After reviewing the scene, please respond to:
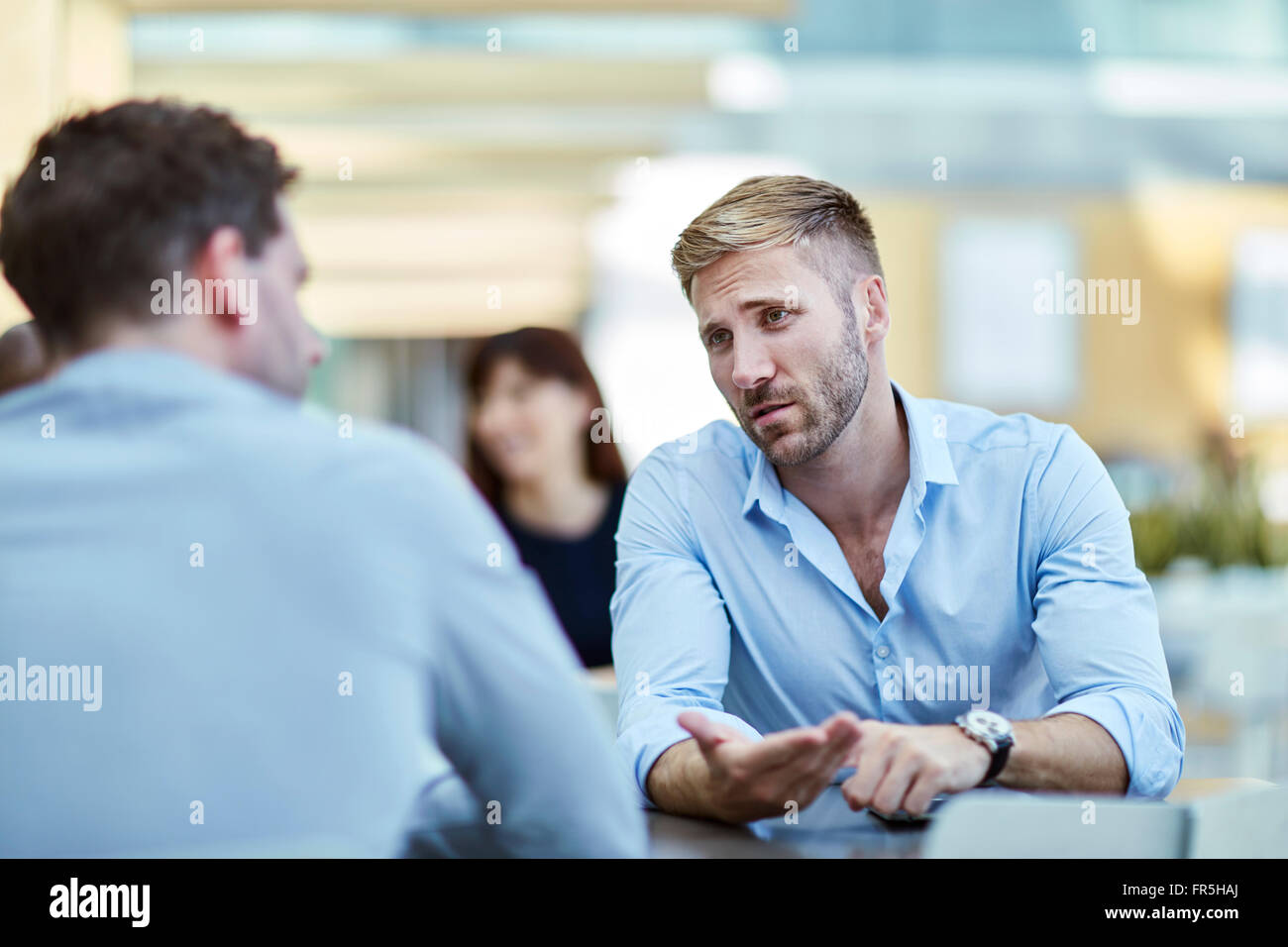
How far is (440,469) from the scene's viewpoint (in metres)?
1.07

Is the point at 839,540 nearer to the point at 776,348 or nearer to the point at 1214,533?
the point at 776,348

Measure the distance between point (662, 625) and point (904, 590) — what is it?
375 mm

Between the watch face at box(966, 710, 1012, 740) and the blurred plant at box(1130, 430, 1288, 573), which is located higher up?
the watch face at box(966, 710, 1012, 740)

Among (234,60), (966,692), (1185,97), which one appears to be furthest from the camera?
(1185,97)

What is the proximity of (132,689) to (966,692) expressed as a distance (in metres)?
1.21

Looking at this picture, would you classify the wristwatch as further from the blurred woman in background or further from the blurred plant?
the blurred plant

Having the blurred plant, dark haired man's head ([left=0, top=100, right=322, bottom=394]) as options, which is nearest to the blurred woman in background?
dark haired man's head ([left=0, top=100, right=322, bottom=394])

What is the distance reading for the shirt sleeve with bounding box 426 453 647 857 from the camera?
105 centimetres

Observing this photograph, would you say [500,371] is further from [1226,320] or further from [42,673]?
[1226,320]

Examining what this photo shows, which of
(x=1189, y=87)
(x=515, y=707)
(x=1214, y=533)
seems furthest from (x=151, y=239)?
(x=1189, y=87)

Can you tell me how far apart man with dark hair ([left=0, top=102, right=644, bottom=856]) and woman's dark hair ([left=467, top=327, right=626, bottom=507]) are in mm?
2626

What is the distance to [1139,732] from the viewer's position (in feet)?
5.01

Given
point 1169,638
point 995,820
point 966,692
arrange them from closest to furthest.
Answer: point 995,820 < point 966,692 < point 1169,638
